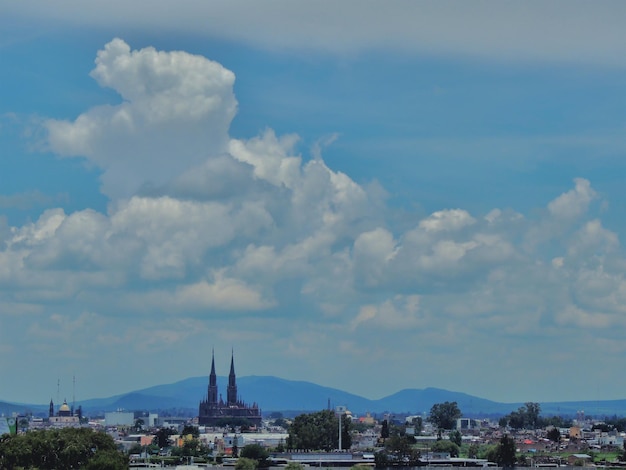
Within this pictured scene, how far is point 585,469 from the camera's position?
131 metres

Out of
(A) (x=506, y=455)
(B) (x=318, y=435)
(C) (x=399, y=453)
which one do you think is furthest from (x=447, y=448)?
(C) (x=399, y=453)

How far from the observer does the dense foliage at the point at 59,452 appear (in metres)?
85.4

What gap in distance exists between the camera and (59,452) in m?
87.9

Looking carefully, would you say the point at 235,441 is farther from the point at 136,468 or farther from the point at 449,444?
the point at 136,468

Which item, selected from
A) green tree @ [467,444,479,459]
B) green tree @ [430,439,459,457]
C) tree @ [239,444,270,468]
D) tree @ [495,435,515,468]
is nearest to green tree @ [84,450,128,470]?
tree @ [239,444,270,468]

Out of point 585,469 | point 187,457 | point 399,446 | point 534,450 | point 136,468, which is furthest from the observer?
point 534,450

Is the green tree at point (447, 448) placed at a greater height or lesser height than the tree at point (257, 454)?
greater

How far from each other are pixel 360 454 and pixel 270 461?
1531 centimetres

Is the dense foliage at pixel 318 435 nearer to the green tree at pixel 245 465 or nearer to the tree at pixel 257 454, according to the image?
the tree at pixel 257 454

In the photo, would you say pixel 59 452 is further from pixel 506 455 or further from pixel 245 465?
pixel 506 455

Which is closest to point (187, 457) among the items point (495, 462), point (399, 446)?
point (399, 446)

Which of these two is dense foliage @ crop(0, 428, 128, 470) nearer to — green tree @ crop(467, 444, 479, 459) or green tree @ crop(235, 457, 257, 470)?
green tree @ crop(235, 457, 257, 470)

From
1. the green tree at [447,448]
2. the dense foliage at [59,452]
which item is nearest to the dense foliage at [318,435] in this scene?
the green tree at [447,448]

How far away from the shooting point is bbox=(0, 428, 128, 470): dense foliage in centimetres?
8538
